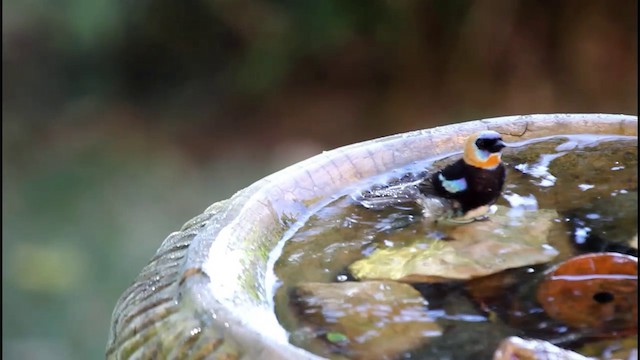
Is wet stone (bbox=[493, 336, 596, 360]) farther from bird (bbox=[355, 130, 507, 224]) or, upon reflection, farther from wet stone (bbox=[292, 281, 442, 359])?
bird (bbox=[355, 130, 507, 224])

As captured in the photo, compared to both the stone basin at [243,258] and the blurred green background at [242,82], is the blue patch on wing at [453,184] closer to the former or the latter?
the stone basin at [243,258]

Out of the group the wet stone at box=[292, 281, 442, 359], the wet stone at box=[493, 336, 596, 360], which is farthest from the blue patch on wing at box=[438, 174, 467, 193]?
the wet stone at box=[493, 336, 596, 360]

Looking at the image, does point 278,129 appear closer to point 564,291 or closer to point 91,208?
point 91,208

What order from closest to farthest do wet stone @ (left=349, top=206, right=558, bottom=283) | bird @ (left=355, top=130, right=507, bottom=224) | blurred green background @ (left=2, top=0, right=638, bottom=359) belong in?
1. wet stone @ (left=349, top=206, right=558, bottom=283)
2. bird @ (left=355, top=130, right=507, bottom=224)
3. blurred green background @ (left=2, top=0, right=638, bottom=359)

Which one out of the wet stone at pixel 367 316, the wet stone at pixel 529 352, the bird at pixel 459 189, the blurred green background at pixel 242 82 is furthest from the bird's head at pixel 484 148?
the blurred green background at pixel 242 82

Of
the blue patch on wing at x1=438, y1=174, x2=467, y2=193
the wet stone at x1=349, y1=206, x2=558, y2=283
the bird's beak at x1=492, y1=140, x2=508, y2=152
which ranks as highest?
the bird's beak at x1=492, y1=140, x2=508, y2=152

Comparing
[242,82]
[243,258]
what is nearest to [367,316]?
[243,258]
